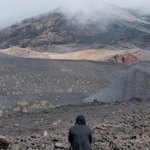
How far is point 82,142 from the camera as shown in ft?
24.9

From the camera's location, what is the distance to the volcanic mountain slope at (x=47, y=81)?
23.9 meters

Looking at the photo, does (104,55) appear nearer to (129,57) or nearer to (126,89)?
(129,57)

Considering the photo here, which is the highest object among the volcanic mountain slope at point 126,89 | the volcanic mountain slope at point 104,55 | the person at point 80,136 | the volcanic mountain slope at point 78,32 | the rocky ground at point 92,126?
the person at point 80,136

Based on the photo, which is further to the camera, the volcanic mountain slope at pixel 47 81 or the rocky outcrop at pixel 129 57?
the rocky outcrop at pixel 129 57

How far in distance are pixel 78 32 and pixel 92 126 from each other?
63.9m

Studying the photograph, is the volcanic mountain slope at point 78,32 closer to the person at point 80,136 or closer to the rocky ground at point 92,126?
the rocky ground at point 92,126

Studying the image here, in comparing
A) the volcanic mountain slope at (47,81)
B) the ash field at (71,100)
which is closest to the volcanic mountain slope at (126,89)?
the ash field at (71,100)

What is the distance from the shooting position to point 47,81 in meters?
27.6

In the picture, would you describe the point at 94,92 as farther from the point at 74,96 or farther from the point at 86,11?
the point at 86,11

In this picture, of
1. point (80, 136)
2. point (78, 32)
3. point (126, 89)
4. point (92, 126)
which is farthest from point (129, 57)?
point (80, 136)

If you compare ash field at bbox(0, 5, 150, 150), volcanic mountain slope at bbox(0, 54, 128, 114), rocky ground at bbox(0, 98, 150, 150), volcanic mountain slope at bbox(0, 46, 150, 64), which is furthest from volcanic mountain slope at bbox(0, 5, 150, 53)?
rocky ground at bbox(0, 98, 150, 150)

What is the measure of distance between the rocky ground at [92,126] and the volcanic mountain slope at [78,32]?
44513 mm

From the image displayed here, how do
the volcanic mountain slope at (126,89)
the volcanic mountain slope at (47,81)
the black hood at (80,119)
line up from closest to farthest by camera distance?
the black hood at (80,119) → the volcanic mountain slope at (47,81) → the volcanic mountain slope at (126,89)

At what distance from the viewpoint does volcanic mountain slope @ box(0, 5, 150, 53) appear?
68.9 m
